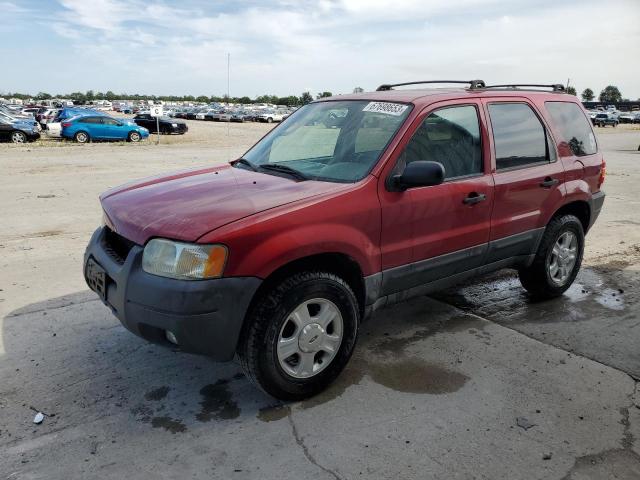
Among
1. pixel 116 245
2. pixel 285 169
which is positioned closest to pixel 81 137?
pixel 116 245

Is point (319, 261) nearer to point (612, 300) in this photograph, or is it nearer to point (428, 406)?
point (428, 406)

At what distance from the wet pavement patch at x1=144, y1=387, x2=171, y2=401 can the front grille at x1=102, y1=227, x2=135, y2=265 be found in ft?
2.68

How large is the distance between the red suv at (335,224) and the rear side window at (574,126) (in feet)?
0.07

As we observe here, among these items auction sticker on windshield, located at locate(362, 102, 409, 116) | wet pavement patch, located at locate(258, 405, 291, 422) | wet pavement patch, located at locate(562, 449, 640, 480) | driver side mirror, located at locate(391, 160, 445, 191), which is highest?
auction sticker on windshield, located at locate(362, 102, 409, 116)

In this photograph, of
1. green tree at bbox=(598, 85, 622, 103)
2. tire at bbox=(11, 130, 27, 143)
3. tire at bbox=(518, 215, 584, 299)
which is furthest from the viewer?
green tree at bbox=(598, 85, 622, 103)

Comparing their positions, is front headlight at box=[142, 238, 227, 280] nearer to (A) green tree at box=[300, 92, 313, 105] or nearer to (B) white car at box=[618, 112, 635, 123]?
(A) green tree at box=[300, 92, 313, 105]

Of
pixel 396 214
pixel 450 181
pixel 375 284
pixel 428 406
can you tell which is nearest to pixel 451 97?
pixel 450 181

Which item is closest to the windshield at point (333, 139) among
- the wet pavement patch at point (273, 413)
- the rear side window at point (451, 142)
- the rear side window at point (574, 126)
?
the rear side window at point (451, 142)

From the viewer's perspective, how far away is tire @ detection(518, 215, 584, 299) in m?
4.70

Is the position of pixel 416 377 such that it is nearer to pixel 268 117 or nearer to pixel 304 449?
pixel 304 449

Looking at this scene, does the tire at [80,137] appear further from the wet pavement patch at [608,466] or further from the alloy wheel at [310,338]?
the wet pavement patch at [608,466]

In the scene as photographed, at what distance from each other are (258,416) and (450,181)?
2040 mm

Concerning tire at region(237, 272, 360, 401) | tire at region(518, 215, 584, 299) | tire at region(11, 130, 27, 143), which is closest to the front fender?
tire at region(237, 272, 360, 401)

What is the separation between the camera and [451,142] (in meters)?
3.86
